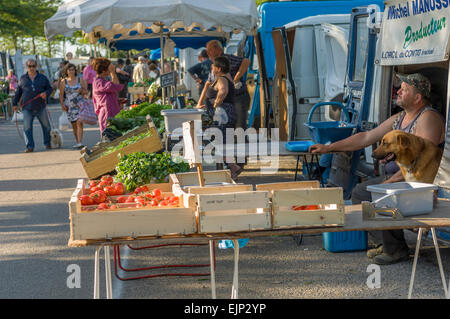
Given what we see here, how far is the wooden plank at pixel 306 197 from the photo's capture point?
3.57m

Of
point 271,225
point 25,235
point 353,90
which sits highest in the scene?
point 353,90

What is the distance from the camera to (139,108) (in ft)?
34.1

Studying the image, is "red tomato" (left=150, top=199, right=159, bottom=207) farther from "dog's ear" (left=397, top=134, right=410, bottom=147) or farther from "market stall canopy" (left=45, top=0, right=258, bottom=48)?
"market stall canopy" (left=45, top=0, right=258, bottom=48)

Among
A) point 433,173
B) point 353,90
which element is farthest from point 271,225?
point 353,90

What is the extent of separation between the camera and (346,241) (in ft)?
19.3

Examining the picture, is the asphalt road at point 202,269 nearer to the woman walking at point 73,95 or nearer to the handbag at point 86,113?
the handbag at point 86,113

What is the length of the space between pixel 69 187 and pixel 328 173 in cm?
396

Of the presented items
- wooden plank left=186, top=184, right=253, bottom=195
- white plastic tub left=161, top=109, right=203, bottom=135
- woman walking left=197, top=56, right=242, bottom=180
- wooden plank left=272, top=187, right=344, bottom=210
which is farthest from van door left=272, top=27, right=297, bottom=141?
wooden plank left=272, top=187, right=344, bottom=210

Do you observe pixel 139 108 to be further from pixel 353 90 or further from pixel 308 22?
pixel 353 90

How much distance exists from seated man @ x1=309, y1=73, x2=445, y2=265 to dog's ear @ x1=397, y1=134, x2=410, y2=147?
0.39m

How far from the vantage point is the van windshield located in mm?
7543

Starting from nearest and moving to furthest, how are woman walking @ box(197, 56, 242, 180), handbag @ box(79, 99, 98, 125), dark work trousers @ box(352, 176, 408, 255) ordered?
dark work trousers @ box(352, 176, 408, 255) < woman walking @ box(197, 56, 242, 180) < handbag @ box(79, 99, 98, 125)

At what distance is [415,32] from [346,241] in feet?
6.60

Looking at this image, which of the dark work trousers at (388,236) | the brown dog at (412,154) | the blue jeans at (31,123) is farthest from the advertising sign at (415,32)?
the blue jeans at (31,123)
